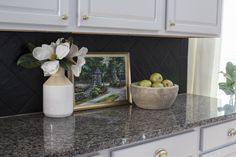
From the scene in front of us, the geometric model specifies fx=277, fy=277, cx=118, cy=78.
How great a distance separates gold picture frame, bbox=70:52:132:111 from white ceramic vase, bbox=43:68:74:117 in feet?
0.53

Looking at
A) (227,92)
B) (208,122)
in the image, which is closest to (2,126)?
(208,122)

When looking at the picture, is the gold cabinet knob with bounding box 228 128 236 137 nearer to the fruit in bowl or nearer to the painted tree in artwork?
the fruit in bowl

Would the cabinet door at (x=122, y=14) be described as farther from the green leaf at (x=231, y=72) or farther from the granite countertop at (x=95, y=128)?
the green leaf at (x=231, y=72)

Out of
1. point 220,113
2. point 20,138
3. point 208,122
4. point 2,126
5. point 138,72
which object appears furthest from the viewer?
point 138,72

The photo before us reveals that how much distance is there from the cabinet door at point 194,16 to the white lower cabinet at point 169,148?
2.04ft

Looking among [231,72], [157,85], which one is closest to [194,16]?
[157,85]

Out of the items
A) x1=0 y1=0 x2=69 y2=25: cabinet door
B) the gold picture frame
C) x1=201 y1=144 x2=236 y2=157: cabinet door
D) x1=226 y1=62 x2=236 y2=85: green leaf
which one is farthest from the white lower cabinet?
x1=226 y1=62 x2=236 y2=85: green leaf

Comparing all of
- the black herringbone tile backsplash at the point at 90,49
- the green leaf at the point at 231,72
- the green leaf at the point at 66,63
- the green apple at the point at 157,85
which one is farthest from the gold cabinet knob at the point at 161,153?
the green leaf at the point at 231,72

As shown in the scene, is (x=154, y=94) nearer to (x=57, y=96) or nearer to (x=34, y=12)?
(x=57, y=96)

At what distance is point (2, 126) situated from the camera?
1.23m

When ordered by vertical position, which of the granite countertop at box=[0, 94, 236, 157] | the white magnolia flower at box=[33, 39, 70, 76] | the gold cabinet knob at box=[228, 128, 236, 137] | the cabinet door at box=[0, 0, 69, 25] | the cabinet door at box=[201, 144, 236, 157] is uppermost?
the cabinet door at box=[0, 0, 69, 25]

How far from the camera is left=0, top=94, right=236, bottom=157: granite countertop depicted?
988 millimetres

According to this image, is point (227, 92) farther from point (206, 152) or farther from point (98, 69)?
point (98, 69)

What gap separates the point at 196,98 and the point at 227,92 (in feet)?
0.74
